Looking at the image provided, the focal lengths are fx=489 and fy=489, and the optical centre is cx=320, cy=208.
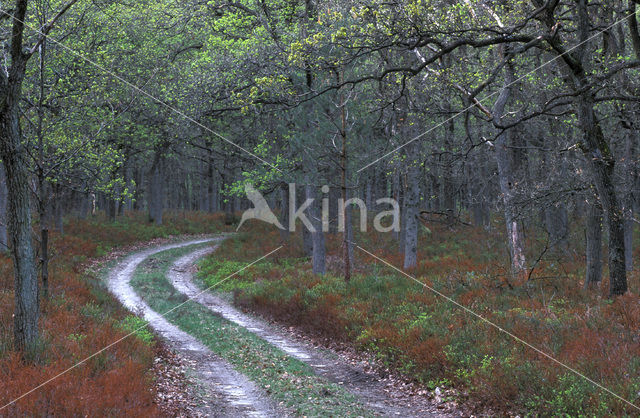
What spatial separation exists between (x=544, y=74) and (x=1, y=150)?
13120 millimetres

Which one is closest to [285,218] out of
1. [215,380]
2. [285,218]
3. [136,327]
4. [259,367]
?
[285,218]

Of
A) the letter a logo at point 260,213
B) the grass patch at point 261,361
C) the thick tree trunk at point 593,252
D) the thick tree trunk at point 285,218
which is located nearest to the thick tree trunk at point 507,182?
the thick tree trunk at point 593,252

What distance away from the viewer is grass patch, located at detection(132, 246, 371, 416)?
8.11 m

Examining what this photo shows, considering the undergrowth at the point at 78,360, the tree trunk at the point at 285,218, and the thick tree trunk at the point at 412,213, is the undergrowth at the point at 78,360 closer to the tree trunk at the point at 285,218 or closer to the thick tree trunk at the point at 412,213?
the thick tree trunk at the point at 412,213

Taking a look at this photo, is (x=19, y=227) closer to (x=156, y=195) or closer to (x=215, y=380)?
(x=215, y=380)

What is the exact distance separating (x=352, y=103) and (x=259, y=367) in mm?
9578

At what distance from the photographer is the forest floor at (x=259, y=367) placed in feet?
26.3

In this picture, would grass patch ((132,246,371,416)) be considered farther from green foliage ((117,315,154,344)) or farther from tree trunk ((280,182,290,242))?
tree trunk ((280,182,290,242))

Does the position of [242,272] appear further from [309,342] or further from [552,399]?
[552,399]

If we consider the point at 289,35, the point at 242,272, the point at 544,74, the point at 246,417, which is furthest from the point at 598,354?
the point at 242,272

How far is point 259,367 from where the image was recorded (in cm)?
1019

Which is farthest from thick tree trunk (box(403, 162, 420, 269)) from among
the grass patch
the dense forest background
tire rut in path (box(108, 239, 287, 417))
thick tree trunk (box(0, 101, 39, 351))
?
thick tree trunk (box(0, 101, 39, 351))

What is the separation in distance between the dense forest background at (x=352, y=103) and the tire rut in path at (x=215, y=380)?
3.01m

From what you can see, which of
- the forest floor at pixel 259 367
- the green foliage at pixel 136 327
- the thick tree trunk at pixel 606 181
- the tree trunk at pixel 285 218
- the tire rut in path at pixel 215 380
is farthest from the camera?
the tree trunk at pixel 285 218
